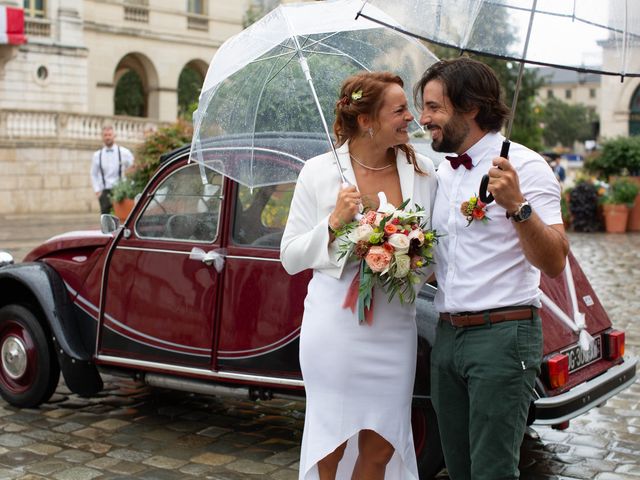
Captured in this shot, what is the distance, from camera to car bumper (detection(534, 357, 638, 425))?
4711 mm

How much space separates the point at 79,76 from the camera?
3569 centimetres

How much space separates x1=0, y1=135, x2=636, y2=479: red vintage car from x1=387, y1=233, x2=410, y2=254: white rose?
1419 millimetres

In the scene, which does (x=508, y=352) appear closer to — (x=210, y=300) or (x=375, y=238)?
(x=375, y=238)

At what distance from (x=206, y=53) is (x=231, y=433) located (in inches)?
1546

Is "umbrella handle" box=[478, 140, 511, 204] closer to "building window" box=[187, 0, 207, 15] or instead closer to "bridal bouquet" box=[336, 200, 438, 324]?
"bridal bouquet" box=[336, 200, 438, 324]

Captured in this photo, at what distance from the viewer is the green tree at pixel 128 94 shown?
51250 mm

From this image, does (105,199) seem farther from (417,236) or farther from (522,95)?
(522,95)

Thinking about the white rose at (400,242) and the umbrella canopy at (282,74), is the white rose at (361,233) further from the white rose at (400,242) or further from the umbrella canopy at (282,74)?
the umbrella canopy at (282,74)

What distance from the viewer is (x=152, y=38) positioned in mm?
41562

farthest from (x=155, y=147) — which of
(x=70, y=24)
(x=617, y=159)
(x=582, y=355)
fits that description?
(x=70, y=24)

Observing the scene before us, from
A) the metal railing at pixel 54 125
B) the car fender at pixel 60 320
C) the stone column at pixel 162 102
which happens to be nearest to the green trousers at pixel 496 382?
the car fender at pixel 60 320

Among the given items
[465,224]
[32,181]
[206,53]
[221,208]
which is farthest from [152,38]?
[465,224]

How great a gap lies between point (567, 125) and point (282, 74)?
119 metres

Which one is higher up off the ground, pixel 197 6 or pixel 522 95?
pixel 197 6
